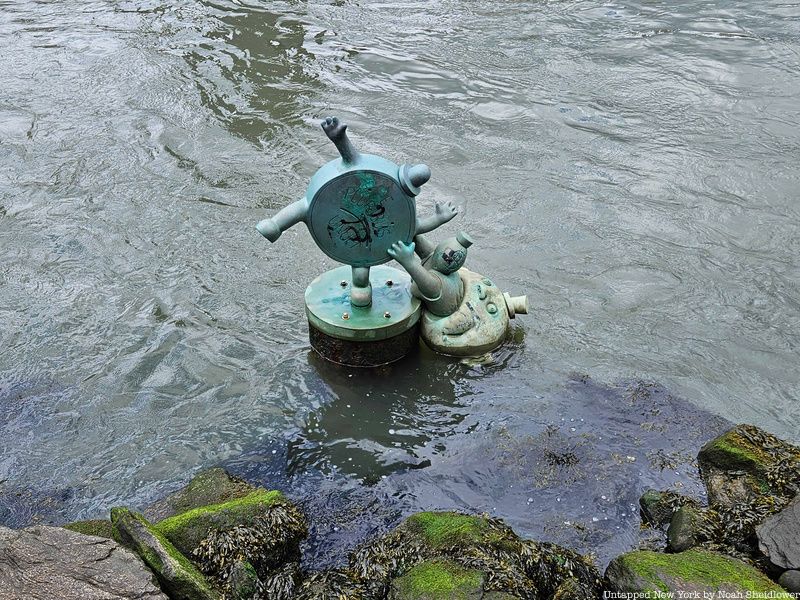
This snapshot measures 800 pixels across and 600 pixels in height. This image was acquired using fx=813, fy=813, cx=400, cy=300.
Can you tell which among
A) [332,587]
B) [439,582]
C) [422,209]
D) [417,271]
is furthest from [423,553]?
[422,209]

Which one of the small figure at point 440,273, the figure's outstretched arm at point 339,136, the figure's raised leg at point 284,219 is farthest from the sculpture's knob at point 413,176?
the figure's raised leg at point 284,219

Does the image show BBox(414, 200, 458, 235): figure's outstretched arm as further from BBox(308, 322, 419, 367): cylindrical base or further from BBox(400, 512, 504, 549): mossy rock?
BBox(400, 512, 504, 549): mossy rock

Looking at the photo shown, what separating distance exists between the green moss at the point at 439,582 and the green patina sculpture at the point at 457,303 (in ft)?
5.44

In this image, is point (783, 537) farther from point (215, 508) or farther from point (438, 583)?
point (215, 508)

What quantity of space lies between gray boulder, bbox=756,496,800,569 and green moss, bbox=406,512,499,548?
1134mm

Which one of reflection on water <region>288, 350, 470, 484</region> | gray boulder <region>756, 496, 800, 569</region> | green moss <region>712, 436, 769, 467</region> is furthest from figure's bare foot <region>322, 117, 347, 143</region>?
gray boulder <region>756, 496, 800, 569</region>

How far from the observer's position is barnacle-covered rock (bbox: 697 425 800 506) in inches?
151

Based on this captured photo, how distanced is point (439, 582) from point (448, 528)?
419 millimetres

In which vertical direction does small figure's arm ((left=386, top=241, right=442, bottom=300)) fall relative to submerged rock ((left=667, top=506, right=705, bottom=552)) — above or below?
above

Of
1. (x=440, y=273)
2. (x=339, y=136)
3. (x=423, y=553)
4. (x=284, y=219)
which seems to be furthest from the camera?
(x=440, y=273)

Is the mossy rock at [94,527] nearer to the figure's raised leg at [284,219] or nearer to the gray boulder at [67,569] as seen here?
the gray boulder at [67,569]

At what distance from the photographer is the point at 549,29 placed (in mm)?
10055

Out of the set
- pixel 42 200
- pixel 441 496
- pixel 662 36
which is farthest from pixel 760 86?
pixel 42 200

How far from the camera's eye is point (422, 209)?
6.70 metres
